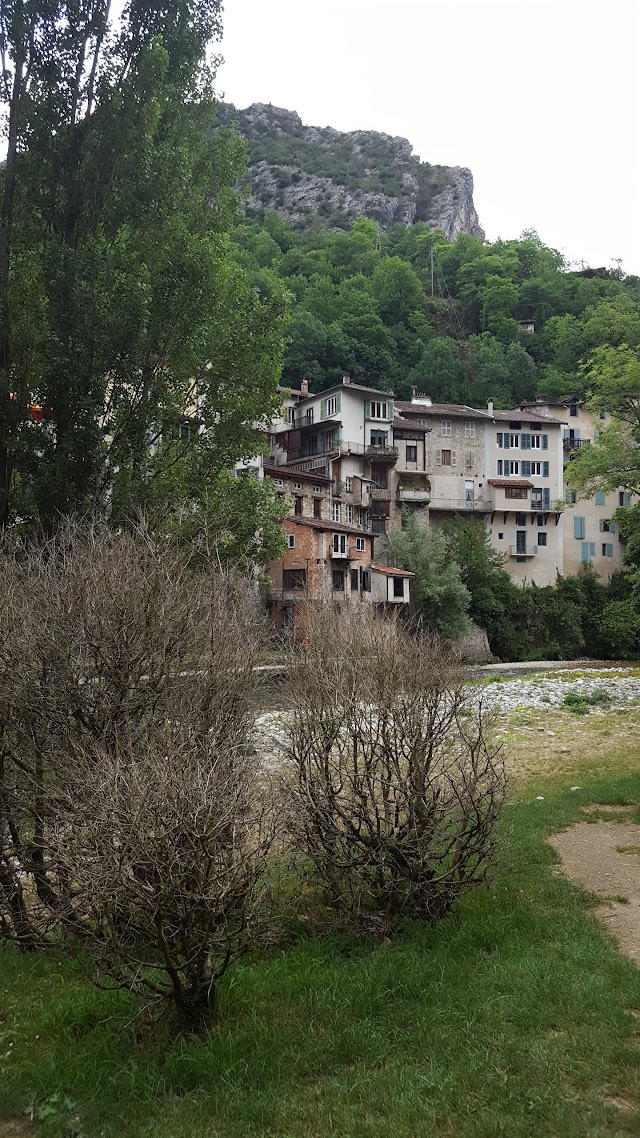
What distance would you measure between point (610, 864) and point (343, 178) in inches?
6080

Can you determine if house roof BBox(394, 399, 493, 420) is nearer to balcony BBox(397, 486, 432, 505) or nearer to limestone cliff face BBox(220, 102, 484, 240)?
balcony BBox(397, 486, 432, 505)

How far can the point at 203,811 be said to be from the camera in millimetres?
5812

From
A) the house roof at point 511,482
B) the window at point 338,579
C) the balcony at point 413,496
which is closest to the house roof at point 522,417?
the house roof at point 511,482

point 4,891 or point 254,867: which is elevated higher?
point 254,867

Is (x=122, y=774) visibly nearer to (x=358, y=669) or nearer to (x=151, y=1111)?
(x=151, y=1111)

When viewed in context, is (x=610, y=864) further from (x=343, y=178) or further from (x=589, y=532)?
(x=343, y=178)

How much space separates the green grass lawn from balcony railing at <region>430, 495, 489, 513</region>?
52.9m

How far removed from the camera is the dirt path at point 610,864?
26.9 feet

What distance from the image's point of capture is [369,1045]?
6.28 metres

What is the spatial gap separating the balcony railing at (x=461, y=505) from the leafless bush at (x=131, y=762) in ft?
167

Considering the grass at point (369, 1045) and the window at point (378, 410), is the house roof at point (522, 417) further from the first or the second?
the grass at point (369, 1045)

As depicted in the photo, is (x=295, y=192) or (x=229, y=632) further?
(x=295, y=192)

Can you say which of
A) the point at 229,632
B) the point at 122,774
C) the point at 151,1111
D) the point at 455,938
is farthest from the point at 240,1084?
the point at 229,632

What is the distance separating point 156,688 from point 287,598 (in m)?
32.5
